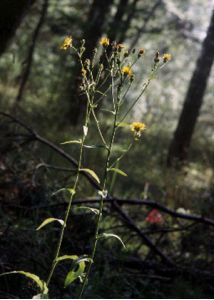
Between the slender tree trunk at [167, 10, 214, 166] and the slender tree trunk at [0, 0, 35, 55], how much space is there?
20.6 feet

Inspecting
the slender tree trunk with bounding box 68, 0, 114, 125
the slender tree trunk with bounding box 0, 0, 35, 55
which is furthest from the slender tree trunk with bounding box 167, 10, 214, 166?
the slender tree trunk with bounding box 0, 0, 35, 55

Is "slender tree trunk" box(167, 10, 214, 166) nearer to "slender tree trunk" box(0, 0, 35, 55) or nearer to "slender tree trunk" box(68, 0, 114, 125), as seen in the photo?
"slender tree trunk" box(68, 0, 114, 125)

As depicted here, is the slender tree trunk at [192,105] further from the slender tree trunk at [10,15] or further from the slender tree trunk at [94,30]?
the slender tree trunk at [10,15]

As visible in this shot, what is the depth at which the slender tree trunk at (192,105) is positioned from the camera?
10129 mm

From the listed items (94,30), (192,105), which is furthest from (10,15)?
(192,105)

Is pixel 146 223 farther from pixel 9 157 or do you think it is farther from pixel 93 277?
pixel 93 277

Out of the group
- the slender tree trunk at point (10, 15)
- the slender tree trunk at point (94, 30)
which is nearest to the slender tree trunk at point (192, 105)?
the slender tree trunk at point (94, 30)

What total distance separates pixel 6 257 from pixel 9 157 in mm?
1967

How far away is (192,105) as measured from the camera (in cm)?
1028

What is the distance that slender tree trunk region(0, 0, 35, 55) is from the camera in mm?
4168

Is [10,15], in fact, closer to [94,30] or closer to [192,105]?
[94,30]

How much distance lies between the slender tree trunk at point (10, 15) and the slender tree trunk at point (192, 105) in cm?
628

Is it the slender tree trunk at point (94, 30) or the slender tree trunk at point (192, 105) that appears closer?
the slender tree trunk at point (94, 30)

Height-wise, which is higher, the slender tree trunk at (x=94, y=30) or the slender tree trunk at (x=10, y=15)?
the slender tree trunk at (x=94, y=30)
